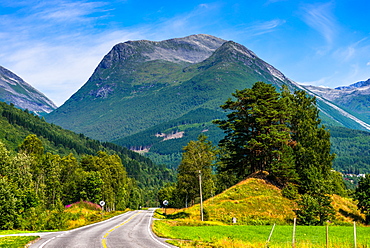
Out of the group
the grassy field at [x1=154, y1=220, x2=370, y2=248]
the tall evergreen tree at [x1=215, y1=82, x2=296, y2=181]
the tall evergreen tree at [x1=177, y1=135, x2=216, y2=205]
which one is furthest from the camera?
the tall evergreen tree at [x1=177, y1=135, x2=216, y2=205]

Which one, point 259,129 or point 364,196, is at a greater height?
point 259,129

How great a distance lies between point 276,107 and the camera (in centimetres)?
8038

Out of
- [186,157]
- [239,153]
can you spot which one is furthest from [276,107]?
[186,157]

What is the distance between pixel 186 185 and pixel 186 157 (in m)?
8.37

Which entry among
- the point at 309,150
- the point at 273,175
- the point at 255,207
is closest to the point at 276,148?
the point at 273,175

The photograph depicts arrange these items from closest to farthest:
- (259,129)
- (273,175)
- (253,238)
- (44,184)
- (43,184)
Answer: (253,238), (273,175), (259,129), (43,184), (44,184)

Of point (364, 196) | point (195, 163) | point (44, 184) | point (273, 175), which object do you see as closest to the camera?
point (364, 196)

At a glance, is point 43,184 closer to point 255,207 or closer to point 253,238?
point 255,207

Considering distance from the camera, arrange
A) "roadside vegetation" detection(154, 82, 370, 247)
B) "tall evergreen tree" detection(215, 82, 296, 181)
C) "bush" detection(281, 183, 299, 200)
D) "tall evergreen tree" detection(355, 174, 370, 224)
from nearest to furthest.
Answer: "roadside vegetation" detection(154, 82, 370, 247) → "tall evergreen tree" detection(355, 174, 370, 224) → "bush" detection(281, 183, 299, 200) → "tall evergreen tree" detection(215, 82, 296, 181)

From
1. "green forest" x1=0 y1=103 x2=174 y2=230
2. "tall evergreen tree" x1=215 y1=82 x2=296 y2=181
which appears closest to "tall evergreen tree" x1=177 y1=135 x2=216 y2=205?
"tall evergreen tree" x1=215 y1=82 x2=296 y2=181

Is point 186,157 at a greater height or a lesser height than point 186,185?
greater

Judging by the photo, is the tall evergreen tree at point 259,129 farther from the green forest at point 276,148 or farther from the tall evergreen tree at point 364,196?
the tall evergreen tree at point 364,196

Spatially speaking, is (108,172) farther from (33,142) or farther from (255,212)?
(255,212)

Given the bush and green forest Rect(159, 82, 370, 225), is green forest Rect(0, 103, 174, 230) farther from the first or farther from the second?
the bush
